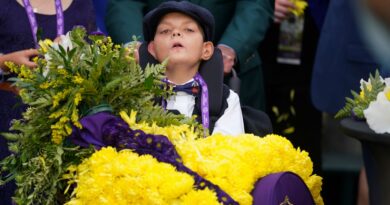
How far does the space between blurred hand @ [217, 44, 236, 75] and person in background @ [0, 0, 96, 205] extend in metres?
0.70

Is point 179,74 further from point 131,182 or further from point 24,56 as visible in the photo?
point 131,182

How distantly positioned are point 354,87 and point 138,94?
6.57 ft

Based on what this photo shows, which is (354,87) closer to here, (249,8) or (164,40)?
(249,8)

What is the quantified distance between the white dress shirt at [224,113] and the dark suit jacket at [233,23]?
0.80 m

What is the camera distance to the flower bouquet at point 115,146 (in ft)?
10.5

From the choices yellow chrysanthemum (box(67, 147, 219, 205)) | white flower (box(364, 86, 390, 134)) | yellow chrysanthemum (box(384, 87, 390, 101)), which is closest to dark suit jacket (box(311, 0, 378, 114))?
yellow chrysanthemum (box(384, 87, 390, 101))

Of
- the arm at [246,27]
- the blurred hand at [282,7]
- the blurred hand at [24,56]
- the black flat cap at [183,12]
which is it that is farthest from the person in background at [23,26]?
the blurred hand at [282,7]

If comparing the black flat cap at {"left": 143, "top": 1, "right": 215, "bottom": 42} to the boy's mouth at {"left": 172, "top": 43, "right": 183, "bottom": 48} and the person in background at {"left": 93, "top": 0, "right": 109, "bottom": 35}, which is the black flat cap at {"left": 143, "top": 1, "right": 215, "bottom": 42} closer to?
the boy's mouth at {"left": 172, "top": 43, "right": 183, "bottom": 48}

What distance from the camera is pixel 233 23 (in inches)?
207

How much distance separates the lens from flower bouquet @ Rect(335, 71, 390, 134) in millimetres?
3426

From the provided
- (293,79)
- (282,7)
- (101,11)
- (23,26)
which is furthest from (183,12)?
(293,79)

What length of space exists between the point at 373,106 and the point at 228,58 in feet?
5.18

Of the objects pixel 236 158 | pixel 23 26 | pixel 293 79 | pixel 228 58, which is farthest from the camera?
pixel 293 79

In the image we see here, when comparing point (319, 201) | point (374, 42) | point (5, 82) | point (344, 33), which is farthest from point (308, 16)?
point (319, 201)
